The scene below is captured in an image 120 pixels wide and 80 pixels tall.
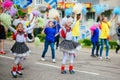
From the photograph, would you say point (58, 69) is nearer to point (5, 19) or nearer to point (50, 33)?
point (50, 33)

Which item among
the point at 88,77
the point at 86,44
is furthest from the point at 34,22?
the point at 86,44

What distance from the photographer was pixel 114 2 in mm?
46094

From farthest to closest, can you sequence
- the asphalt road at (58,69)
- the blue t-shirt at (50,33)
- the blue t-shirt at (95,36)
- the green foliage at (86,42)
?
the green foliage at (86,42) → the blue t-shirt at (95,36) → the blue t-shirt at (50,33) → the asphalt road at (58,69)

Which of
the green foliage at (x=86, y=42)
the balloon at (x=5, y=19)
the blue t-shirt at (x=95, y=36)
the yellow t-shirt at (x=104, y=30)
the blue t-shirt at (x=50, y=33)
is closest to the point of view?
the balloon at (x=5, y=19)

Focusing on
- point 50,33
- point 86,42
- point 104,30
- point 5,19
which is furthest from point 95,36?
point 86,42

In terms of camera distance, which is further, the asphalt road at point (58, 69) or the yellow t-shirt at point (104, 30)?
the yellow t-shirt at point (104, 30)

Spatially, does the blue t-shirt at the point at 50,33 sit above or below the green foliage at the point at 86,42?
above

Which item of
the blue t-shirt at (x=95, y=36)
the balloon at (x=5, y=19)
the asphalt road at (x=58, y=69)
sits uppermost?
the balloon at (x=5, y=19)

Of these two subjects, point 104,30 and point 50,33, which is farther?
point 104,30

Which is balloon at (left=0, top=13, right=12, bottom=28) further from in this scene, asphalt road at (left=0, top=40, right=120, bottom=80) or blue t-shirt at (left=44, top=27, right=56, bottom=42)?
blue t-shirt at (left=44, top=27, right=56, bottom=42)

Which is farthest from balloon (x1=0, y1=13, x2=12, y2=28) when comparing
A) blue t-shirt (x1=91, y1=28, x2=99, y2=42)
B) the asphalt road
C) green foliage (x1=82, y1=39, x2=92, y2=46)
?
green foliage (x1=82, y1=39, x2=92, y2=46)

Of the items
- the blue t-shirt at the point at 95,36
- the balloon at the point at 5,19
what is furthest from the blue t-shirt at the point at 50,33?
the balloon at the point at 5,19

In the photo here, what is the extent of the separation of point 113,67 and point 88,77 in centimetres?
286

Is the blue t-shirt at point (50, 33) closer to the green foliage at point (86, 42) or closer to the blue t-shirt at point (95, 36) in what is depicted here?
the blue t-shirt at point (95, 36)
